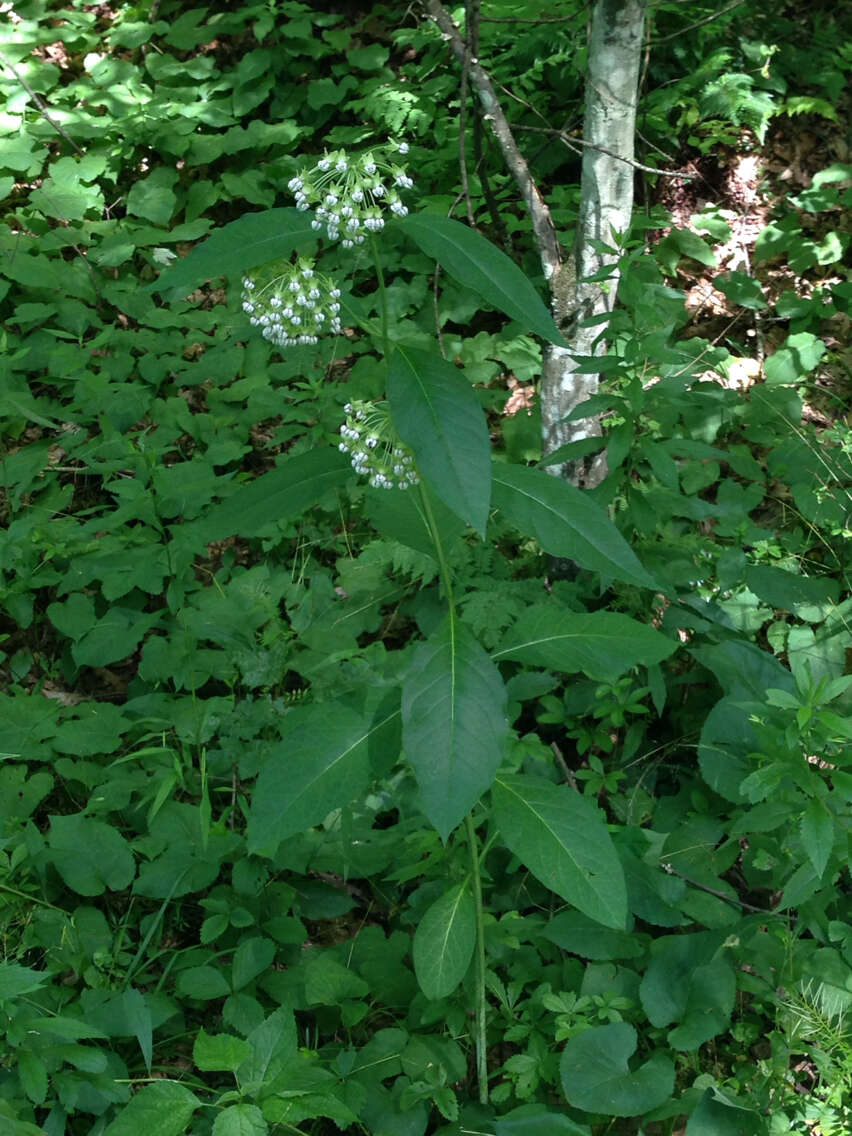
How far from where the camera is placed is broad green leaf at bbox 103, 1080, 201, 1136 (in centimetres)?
205

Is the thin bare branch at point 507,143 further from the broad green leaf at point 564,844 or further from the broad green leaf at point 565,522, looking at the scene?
the broad green leaf at point 564,844

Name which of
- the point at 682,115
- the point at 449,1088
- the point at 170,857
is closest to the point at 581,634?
the point at 449,1088

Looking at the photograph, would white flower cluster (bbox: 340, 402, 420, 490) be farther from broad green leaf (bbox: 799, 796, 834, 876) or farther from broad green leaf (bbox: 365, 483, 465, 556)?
broad green leaf (bbox: 799, 796, 834, 876)

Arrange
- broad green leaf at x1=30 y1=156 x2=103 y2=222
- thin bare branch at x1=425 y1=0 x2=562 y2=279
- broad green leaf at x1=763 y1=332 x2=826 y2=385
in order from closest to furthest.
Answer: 1. thin bare branch at x1=425 y1=0 x2=562 y2=279
2. broad green leaf at x1=763 y1=332 x2=826 y2=385
3. broad green leaf at x1=30 y1=156 x2=103 y2=222

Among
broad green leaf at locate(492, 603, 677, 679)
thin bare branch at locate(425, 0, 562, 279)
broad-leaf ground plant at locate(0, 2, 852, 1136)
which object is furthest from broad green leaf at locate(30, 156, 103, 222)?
broad green leaf at locate(492, 603, 677, 679)

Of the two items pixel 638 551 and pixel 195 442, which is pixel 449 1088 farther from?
pixel 195 442

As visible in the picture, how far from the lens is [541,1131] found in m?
2.17

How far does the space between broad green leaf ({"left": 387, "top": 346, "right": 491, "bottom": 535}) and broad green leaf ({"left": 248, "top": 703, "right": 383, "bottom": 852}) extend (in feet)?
2.07

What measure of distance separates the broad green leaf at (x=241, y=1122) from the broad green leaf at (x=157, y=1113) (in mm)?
110

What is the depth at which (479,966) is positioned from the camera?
232 centimetres

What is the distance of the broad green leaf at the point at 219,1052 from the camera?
6.73ft

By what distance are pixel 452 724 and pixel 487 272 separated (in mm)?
784

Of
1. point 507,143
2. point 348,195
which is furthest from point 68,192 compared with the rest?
point 348,195

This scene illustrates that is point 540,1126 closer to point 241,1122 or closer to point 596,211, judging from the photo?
point 241,1122
